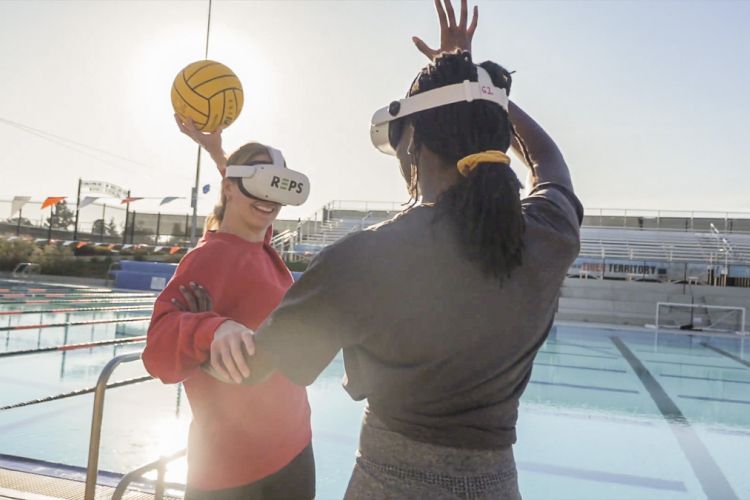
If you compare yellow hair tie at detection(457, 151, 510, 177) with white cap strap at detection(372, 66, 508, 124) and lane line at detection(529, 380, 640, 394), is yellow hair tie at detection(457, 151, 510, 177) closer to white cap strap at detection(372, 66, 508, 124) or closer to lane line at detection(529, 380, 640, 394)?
white cap strap at detection(372, 66, 508, 124)

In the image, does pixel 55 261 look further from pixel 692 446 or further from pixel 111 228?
pixel 692 446

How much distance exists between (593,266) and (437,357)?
18153 mm

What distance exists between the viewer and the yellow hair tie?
2.84 ft

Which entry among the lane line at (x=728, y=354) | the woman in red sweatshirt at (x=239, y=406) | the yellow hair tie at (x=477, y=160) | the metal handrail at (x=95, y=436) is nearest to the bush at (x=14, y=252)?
the lane line at (x=728, y=354)

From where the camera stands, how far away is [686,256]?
20.2 metres

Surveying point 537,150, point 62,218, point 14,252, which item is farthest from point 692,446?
point 62,218

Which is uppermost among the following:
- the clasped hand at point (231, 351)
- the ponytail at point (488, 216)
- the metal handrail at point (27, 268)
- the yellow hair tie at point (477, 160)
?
the yellow hair tie at point (477, 160)

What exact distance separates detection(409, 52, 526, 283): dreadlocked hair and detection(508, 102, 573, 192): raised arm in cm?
21

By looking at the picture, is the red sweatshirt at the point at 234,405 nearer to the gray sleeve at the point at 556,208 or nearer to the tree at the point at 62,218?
the gray sleeve at the point at 556,208

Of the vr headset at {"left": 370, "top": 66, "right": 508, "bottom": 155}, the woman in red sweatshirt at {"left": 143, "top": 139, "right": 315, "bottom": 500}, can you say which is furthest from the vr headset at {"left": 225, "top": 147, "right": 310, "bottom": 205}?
the vr headset at {"left": 370, "top": 66, "right": 508, "bottom": 155}

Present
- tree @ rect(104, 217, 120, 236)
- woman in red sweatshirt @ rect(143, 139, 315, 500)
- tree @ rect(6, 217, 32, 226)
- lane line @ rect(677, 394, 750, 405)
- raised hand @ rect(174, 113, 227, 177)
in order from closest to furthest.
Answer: woman in red sweatshirt @ rect(143, 139, 315, 500), raised hand @ rect(174, 113, 227, 177), lane line @ rect(677, 394, 750, 405), tree @ rect(6, 217, 32, 226), tree @ rect(104, 217, 120, 236)

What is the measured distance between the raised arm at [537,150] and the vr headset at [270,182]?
534 mm

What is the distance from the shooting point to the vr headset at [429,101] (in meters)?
0.88

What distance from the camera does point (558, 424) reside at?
490 cm
